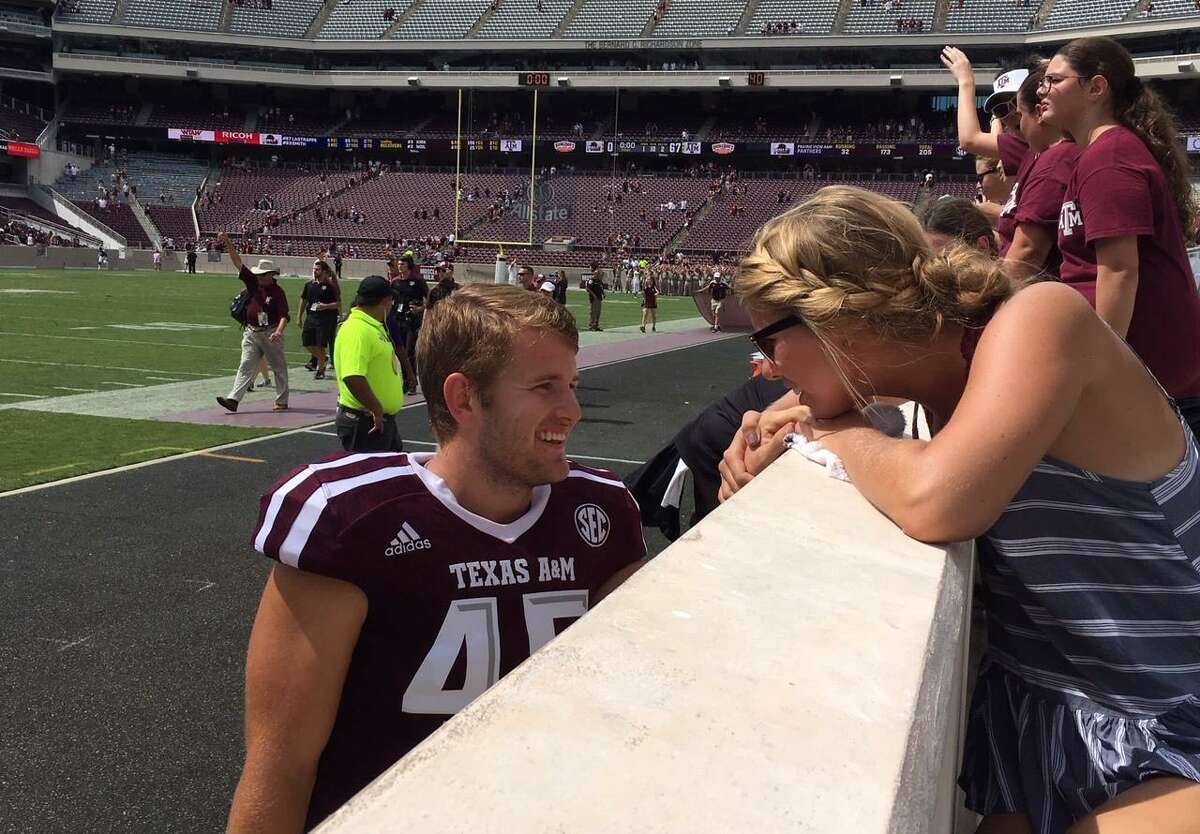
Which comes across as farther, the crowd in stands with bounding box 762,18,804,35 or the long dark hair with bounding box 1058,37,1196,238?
the crowd in stands with bounding box 762,18,804,35

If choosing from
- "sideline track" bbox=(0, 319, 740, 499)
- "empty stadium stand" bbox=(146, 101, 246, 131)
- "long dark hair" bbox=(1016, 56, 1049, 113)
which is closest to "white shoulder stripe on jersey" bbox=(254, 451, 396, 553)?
"long dark hair" bbox=(1016, 56, 1049, 113)

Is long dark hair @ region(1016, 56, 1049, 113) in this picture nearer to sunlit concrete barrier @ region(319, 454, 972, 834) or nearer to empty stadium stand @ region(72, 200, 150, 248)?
sunlit concrete barrier @ region(319, 454, 972, 834)

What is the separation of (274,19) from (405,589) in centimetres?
7604

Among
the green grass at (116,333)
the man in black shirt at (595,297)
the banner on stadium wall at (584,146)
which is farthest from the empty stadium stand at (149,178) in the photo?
A: the man in black shirt at (595,297)

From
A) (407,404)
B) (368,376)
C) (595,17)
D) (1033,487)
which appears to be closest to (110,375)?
(407,404)

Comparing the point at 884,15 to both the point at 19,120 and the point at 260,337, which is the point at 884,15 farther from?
the point at 260,337

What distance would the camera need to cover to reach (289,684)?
1.81 meters

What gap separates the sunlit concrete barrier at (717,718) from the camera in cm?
79

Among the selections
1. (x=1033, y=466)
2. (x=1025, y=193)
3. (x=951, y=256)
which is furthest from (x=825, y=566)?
(x=1025, y=193)

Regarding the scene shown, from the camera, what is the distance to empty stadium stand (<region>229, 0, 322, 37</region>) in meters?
68.2

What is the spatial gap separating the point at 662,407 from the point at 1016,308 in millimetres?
11657

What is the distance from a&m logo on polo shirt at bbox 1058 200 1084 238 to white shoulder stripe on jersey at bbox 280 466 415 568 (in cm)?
203

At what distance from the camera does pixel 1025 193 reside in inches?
125

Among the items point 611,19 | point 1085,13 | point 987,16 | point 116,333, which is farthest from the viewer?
point 611,19
